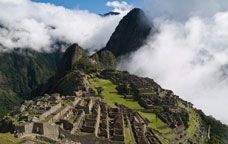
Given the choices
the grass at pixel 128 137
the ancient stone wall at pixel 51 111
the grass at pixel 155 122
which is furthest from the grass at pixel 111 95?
the ancient stone wall at pixel 51 111

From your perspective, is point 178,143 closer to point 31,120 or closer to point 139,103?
point 139,103

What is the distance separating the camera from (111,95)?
161375 mm

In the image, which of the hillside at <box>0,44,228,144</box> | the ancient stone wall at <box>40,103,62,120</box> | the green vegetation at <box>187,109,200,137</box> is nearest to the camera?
the hillside at <box>0,44,228,144</box>

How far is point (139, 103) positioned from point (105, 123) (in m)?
62.3

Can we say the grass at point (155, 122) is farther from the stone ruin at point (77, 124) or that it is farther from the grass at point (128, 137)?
the grass at point (128, 137)

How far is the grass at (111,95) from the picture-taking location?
147 meters

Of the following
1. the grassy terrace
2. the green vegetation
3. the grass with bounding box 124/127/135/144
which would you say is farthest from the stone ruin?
the green vegetation

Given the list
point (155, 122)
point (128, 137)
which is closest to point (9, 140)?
point (128, 137)

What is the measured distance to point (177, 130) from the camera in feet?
414

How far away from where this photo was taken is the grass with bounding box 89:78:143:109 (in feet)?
481

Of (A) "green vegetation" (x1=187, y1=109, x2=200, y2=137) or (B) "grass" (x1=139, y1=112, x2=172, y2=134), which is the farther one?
(A) "green vegetation" (x1=187, y1=109, x2=200, y2=137)

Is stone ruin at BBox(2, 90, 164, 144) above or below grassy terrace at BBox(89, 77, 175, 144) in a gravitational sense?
below

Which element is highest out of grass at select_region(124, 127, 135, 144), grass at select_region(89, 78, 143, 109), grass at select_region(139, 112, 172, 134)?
grass at select_region(89, 78, 143, 109)

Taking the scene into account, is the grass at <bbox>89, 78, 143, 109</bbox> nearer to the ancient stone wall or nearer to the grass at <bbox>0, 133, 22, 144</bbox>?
the ancient stone wall
